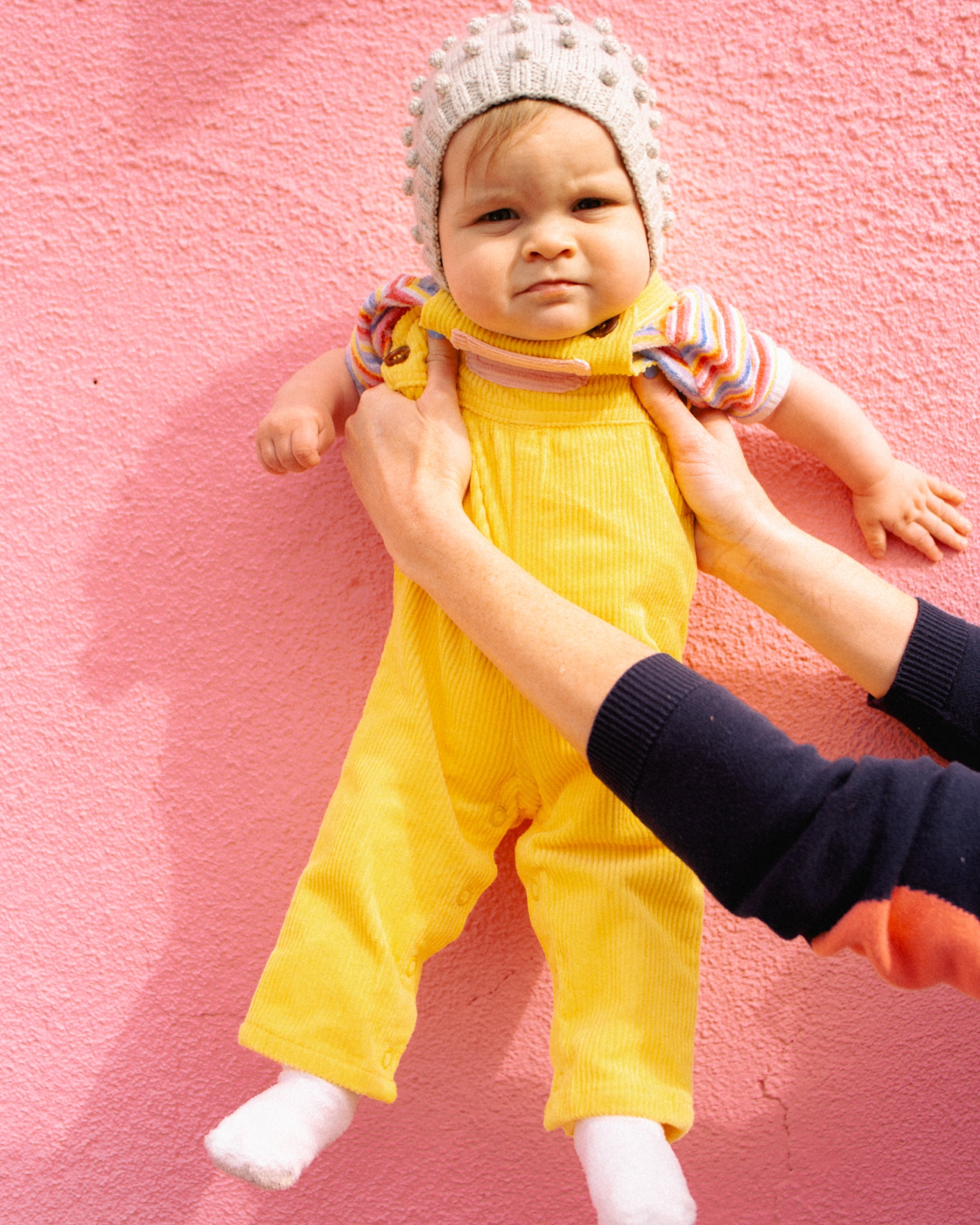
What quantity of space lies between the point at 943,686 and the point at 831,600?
122 mm

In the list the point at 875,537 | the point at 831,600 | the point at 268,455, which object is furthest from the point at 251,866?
the point at 875,537

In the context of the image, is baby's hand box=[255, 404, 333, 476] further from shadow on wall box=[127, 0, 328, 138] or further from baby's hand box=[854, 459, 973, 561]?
baby's hand box=[854, 459, 973, 561]

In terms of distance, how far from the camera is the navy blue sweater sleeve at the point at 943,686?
833mm

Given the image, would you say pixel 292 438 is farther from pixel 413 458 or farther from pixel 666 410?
pixel 666 410

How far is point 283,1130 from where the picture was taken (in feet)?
2.50

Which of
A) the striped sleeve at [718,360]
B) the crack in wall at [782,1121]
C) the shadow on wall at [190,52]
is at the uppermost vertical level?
the shadow on wall at [190,52]

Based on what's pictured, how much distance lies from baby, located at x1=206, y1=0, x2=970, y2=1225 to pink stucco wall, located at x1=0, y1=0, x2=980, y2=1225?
150mm

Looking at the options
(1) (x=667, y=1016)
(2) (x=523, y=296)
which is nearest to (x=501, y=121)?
(2) (x=523, y=296)

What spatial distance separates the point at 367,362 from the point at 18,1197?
98 centimetres

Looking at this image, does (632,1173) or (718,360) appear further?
(718,360)

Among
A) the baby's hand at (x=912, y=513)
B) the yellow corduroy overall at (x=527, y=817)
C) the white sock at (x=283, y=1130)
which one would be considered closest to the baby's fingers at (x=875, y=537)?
the baby's hand at (x=912, y=513)

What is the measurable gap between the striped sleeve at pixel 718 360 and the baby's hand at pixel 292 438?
327 millimetres

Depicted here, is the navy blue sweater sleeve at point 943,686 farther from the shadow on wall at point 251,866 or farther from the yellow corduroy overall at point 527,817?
the shadow on wall at point 251,866

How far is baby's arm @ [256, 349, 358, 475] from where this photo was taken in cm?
91
